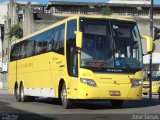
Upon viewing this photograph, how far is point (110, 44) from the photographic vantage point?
19.4 meters

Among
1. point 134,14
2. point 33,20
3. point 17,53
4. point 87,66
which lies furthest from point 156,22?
point 87,66

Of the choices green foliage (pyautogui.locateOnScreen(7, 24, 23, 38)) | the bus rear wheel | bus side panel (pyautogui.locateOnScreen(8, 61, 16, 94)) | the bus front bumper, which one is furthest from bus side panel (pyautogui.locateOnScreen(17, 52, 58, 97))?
green foliage (pyautogui.locateOnScreen(7, 24, 23, 38))

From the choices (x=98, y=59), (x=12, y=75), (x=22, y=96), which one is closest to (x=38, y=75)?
(x=22, y=96)

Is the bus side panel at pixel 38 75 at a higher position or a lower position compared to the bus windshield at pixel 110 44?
lower

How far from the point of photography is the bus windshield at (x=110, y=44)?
19.1 metres

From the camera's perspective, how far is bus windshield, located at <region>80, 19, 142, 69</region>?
A: 19125 millimetres

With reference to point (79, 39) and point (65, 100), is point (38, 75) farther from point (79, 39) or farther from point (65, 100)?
point (79, 39)

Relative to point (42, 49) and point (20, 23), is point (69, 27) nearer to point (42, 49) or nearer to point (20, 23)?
point (42, 49)

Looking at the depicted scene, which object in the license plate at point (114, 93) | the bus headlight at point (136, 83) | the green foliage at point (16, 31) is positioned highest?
the bus headlight at point (136, 83)

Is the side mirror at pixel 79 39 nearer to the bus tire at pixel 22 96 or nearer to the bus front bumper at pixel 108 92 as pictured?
the bus front bumper at pixel 108 92

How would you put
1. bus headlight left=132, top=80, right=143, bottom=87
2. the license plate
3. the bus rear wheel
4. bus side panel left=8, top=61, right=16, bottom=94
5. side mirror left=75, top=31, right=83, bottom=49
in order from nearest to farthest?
side mirror left=75, top=31, right=83, bottom=49
the license plate
bus headlight left=132, top=80, right=143, bottom=87
the bus rear wheel
bus side panel left=8, top=61, right=16, bottom=94

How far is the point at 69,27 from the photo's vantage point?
2019cm

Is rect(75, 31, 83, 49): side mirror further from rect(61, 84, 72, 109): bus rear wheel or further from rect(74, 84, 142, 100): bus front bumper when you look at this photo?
rect(61, 84, 72, 109): bus rear wheel

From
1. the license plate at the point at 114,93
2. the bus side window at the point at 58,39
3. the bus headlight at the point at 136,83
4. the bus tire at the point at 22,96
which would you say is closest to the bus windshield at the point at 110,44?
the bus headlight at the point at 136,83
